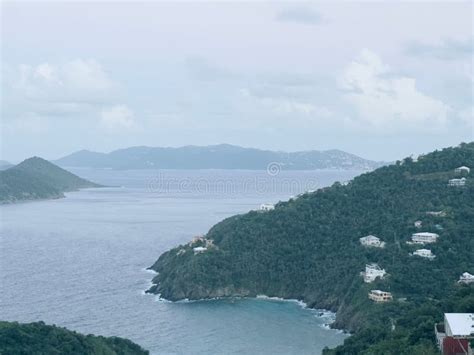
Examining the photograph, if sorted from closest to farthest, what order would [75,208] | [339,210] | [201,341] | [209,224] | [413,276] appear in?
[201,341], [413,276], [339,210], [209,224], [75,208]

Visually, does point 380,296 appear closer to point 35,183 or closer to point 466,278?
point 466,278

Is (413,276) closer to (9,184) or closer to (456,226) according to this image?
(456,226)

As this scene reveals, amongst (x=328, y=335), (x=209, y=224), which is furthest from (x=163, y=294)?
(x=209, y=224)

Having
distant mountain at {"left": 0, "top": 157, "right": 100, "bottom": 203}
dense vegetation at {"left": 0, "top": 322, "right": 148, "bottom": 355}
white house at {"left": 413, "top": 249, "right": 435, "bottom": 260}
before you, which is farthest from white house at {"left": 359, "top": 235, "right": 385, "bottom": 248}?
distant mountain at {"left": 0, "top": 157, "right": 100, "bottom": 203}

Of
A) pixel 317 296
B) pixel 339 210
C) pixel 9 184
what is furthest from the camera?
pixel 9 184

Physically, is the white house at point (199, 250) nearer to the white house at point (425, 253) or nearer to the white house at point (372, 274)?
the white house at point (372, 274)

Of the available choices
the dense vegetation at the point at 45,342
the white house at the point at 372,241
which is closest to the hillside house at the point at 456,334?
the dense vegetation at the point at 45,342

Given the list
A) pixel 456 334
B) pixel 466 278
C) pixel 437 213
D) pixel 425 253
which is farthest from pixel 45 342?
pixel 437 213
